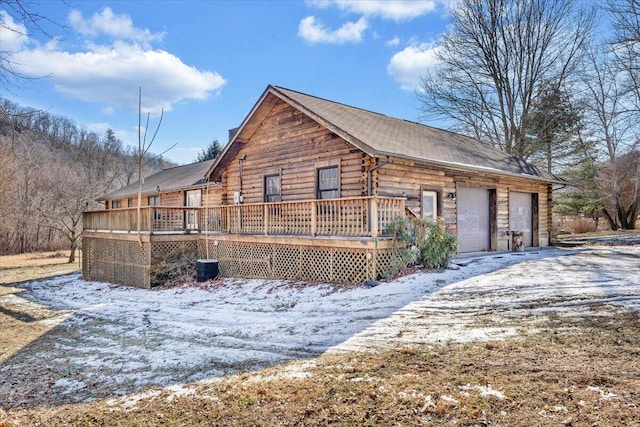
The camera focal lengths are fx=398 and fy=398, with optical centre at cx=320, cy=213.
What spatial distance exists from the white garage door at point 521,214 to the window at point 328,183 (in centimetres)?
826

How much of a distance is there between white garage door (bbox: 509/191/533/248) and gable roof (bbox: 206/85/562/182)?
40.4 inches

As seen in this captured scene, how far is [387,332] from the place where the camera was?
6.13m

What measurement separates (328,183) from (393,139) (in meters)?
2.48

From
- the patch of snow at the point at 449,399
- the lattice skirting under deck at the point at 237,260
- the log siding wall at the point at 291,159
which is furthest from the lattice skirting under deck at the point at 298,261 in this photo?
the patch of snow at the point at 449,399

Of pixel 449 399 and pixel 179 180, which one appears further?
pixel 179 180

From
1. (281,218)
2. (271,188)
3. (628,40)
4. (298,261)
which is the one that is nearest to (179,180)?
(271,188)

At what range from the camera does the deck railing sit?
9734mm

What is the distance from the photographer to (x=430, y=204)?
12.9 meters

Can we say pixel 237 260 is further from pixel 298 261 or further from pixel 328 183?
pixel 328 183

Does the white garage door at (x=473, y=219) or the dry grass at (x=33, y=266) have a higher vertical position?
the white garage door at (x=473, y=219)

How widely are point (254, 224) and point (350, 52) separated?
12.7m

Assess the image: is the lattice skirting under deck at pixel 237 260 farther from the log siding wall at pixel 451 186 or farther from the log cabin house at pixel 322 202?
the log siding wall at pixel 451 186

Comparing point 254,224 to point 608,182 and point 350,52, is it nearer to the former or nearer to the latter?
point 350,52

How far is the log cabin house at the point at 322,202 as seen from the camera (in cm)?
1026
